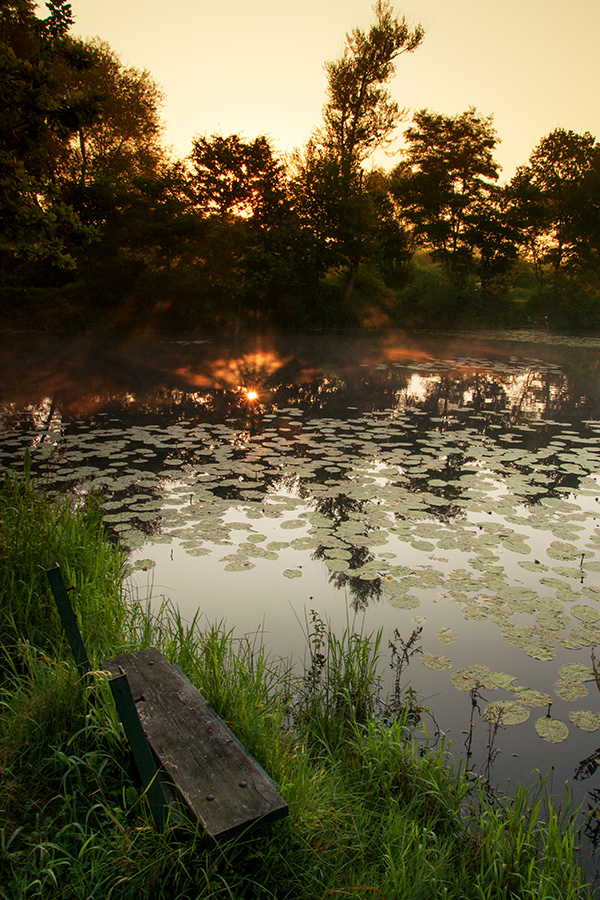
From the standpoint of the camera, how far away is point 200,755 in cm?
189

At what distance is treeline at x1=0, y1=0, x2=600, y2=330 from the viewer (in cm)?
1812

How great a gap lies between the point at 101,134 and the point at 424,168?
16.2 metres

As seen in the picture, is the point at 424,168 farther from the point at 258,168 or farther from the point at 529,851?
the point at 529,851

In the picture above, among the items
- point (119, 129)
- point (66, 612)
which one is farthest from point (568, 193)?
point (66, 612)

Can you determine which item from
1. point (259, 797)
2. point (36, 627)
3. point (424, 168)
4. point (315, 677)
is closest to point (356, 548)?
point (315, 677)

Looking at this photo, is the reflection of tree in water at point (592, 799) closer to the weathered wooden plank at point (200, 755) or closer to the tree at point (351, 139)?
the weathered wooden plank at point (200, 755)

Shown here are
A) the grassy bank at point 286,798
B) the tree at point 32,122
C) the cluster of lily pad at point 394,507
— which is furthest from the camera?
the tree at point 32,122

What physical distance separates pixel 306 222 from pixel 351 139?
638cm

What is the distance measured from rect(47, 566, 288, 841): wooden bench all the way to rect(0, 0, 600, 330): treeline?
10.9 metres

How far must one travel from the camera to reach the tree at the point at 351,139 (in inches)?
807

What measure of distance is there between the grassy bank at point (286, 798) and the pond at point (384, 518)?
37cm

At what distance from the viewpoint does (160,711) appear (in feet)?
6.86

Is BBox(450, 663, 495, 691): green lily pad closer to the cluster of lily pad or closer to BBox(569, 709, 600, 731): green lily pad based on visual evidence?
the cluster of lily pad

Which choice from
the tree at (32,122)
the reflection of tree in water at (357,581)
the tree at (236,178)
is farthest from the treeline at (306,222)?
the reflection of tree in water at (357,581)
